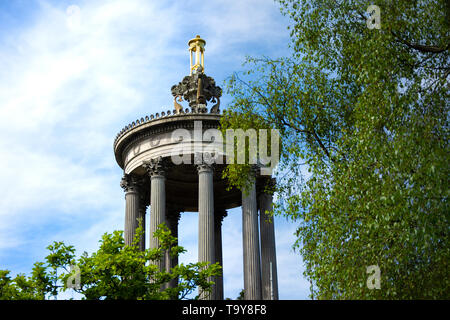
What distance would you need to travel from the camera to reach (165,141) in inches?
2340

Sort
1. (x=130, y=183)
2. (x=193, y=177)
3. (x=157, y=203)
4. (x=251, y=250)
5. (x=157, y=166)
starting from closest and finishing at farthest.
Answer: (x=251, y=250), (x=157, y=203), (x=157, y=166), (x=130, y=183), (x=193, y=177)

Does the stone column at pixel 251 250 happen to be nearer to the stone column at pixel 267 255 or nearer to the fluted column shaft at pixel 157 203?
the stone column at pixel 267 255

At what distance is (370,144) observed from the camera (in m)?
24.8

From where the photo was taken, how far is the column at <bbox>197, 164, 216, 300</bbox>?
55031mm

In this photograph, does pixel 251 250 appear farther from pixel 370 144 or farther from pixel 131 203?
pixel 370 144

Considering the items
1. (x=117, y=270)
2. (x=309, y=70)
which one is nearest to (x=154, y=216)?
(x=117, y=270)

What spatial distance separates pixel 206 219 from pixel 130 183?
33.2 feet

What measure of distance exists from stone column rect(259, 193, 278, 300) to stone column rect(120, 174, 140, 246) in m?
12.0

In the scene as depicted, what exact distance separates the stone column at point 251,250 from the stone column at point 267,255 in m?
1.18

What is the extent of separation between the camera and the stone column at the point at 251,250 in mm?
55219

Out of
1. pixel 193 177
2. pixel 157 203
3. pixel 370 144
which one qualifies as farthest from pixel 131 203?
pixel 370 144

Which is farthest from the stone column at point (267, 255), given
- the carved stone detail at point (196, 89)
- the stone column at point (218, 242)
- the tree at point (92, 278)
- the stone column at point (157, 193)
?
the tree at point (92, 278)
